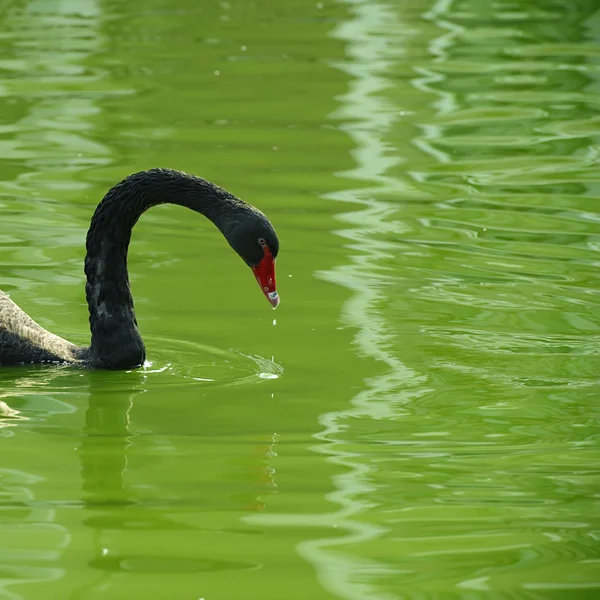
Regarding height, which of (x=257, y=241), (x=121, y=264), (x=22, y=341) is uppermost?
(x=257, y=241)

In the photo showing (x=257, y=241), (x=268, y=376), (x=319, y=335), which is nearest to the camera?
(x=257, y=241)

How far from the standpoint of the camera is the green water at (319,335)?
189 inches

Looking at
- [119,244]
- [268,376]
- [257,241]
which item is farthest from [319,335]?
[119,244]

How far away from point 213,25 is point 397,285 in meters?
10.2

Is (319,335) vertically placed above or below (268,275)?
below

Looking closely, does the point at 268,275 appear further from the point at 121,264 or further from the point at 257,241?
the point at 121,264

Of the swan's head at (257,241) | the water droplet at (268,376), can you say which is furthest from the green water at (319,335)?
the swan's head at (257,241)

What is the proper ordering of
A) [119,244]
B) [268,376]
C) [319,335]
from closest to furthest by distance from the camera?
[268,376] < [119,244] < [319,335]

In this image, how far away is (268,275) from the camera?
268 inches

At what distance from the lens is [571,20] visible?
18.4 metres

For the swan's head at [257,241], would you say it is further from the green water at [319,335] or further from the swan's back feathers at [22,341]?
the swan's back feathers at [22,341]

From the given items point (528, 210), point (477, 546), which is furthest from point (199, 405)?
point (528, 210)

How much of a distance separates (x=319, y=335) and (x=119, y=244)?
107 cm

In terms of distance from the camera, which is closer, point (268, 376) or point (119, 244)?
point (268, 376)
